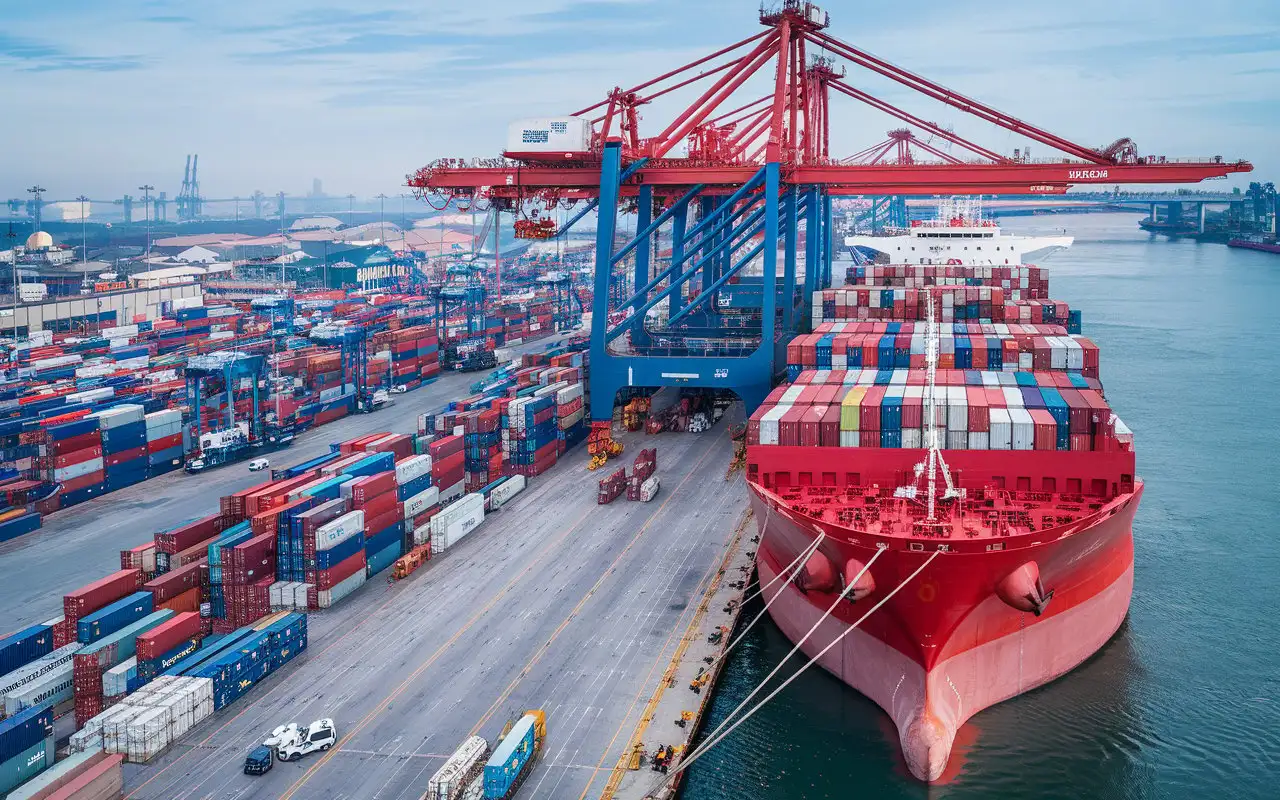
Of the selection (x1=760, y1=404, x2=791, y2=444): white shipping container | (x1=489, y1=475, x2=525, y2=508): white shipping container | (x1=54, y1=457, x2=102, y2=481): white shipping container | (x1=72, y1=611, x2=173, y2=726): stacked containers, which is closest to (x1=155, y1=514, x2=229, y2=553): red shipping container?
(x1=72, y1=611, x2=173, y2=726): stacked containers

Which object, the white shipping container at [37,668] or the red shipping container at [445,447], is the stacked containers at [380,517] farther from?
the white shipping container at [37,668]

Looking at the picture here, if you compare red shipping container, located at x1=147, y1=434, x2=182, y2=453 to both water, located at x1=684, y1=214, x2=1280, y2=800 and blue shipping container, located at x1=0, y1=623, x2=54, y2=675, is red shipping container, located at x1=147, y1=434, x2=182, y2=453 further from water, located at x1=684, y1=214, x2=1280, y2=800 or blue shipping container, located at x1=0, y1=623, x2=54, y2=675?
water, located at x1=684, y1=214, x2=1280, y2=800

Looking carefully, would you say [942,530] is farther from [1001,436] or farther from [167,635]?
[167,635]

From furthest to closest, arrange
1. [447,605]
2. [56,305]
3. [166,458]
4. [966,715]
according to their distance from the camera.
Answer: [56,305], [166,458], [447,605], [966,715]

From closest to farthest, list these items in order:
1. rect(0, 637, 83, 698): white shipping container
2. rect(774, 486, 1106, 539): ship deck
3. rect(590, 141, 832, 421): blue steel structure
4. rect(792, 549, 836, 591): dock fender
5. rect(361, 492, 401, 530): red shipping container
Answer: rect(774, 486, 1106, 539): ship deck → rect(792, 549, 836, 591): dock fender → rect(0, 637, 83, 698): white shipping container → rect(361, 492, 401, 530): red shipping container → rect(590, 141, 832, 421): blue steel structure

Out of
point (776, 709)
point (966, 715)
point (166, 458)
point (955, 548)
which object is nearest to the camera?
point (955, 548)

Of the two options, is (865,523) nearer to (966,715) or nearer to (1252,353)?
(966,715)

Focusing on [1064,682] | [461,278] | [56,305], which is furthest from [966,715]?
[461,278]

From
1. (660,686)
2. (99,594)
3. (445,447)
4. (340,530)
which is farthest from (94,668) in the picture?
(445,447)
